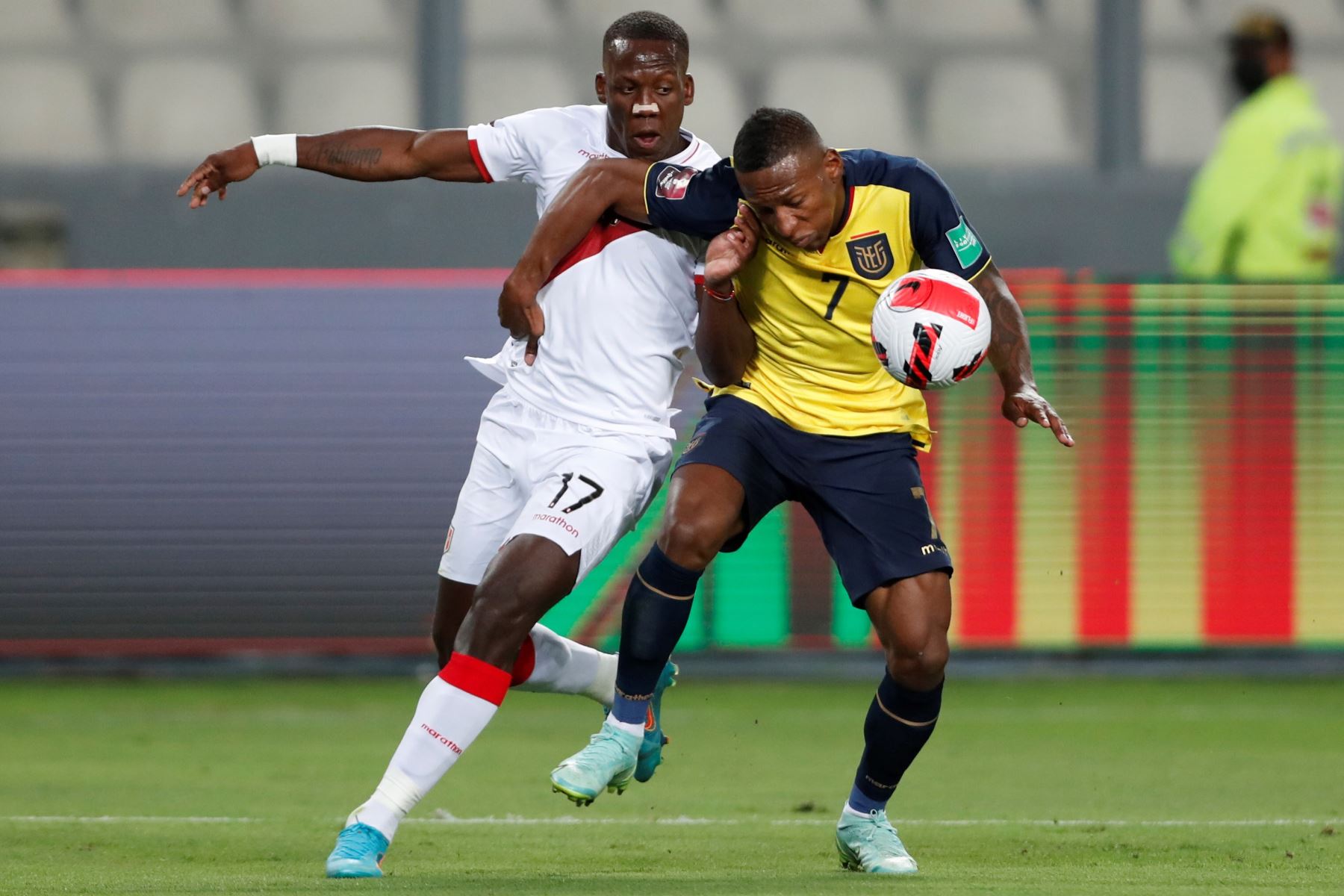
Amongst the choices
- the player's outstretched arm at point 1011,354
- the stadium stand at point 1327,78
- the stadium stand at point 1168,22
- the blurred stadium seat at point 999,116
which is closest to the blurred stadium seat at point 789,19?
the blurred stadium seat at point 999,116

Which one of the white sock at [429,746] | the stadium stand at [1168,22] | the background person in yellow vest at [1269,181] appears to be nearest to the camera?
the white sock at [429,746]

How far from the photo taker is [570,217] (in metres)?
5.58

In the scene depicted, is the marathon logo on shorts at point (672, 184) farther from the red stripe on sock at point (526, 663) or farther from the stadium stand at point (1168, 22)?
the stadium stand at point (1168, 22)

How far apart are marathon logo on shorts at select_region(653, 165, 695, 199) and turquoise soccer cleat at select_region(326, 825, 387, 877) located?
1.75 metres

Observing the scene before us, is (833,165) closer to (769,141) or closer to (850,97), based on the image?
(769,141)

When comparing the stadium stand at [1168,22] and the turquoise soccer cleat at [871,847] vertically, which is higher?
the stadium stand at [1168,22]

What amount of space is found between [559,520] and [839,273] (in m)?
0.95

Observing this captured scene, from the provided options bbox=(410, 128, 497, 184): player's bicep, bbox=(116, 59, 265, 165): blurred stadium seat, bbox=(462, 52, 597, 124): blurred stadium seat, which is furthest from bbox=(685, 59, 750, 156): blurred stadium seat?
bbox=(410, 128, 497, 184): player's bicep

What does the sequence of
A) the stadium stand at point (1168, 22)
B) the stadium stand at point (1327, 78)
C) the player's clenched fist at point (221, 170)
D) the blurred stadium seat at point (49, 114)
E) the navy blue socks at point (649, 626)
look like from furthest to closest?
the stadium stand at point (1327, 78)
the stadium stand at point (1168, 22)
the blurred stadium seat at point (49, 114)
the player's clenched fist at point (221, 170)
the navy blue socks at point (649, 626)

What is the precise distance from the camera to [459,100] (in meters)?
12.3

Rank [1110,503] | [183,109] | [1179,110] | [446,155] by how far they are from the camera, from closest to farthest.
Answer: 1. [446,155]
2. [1110,503]
3. [183,109]
4. [1179,110]

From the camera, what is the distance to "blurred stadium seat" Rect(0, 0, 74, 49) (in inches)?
497

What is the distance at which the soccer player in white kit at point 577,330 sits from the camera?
554 cm

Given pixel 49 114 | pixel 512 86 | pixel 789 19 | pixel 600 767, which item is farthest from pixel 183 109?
pixel 600 767
